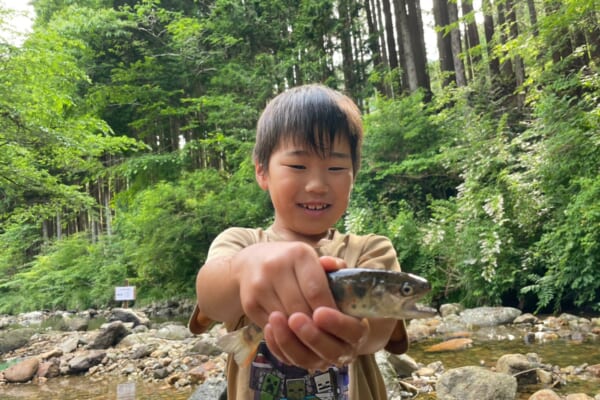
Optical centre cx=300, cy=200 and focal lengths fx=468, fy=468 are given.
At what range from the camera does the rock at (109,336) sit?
9.88 meters

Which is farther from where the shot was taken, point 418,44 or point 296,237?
point 418,44

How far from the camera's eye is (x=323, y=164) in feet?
4.46

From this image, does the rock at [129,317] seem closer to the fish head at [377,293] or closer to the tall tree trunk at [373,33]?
the tall tree trunk at [373,33]

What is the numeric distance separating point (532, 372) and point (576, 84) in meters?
6.18

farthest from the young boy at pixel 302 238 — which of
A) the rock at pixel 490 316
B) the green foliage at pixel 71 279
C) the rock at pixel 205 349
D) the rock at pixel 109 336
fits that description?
the green foliage at pixel 71 279

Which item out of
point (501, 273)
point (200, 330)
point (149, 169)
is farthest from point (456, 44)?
point (200, 330)

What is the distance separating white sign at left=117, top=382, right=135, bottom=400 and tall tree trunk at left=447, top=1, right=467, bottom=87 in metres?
12.7

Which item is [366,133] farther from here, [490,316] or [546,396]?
[546,396]

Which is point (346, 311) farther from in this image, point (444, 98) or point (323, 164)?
point (444, 98)

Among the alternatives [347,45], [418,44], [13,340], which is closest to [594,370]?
[13,340]

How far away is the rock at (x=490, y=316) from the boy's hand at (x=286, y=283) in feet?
26.2

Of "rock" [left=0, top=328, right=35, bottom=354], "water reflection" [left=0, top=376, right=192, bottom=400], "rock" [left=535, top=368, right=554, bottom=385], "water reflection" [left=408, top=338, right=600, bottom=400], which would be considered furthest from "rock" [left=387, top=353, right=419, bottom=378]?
"rock" [left=0, top=328, right=35, bottom=354]

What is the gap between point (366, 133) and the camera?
13.0 meters

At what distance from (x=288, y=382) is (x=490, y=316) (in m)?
7.62
